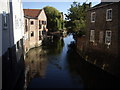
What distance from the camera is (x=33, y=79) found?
16.9 metres

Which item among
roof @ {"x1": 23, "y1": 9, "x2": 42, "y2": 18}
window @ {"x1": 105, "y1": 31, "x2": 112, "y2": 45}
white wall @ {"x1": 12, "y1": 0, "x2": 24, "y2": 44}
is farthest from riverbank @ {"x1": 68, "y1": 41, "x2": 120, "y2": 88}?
roof @ {"x1": 23, "y1": 9, "x2": 42, "y2": 18}

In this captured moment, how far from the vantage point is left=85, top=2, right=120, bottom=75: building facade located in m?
17.3

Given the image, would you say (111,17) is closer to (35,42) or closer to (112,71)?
(112,71)

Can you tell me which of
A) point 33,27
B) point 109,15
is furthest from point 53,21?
point 109,15

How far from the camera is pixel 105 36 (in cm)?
1964

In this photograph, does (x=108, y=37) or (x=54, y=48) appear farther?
(x=54, y=48)

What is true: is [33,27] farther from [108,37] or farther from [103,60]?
[108,37]

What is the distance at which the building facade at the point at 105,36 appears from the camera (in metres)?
17.3

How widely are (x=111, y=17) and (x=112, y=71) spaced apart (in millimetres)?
6157

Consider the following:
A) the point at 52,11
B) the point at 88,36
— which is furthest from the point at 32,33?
the point at 52,11

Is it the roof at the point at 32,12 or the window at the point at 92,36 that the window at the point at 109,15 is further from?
the roof at the point at 32,12

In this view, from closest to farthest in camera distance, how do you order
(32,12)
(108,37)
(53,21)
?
(108,37) < (32,12) < (53,21)

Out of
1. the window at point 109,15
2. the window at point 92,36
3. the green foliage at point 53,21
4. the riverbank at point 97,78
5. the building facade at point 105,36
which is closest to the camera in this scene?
the riverbank at point 97,78

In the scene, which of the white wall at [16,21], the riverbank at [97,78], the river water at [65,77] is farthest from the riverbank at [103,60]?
the white wall at [16,21]
